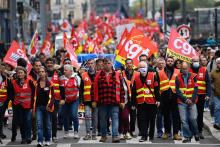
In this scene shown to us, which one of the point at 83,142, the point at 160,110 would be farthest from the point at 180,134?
the point at 83,142

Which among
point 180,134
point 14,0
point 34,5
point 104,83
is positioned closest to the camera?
point 104,83

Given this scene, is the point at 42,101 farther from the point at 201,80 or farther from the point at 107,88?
the point at 201,80

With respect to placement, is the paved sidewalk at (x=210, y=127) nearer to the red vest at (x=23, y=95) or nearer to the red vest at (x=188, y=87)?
the red vest at (x=188, y=87)

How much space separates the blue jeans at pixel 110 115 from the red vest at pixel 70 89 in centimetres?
70

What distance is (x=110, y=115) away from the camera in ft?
58.5

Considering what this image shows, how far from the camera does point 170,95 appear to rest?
18.0m

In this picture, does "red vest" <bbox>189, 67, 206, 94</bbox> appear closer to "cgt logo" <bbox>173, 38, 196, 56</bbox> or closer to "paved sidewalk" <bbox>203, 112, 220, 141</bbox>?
"paved sidewalk" <bbox>203, 112, 220, 141</bbox>

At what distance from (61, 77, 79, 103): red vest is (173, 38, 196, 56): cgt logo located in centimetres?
299

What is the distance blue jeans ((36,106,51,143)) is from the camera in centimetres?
1700

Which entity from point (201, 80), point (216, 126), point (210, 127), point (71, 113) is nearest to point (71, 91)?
point (71, 113)

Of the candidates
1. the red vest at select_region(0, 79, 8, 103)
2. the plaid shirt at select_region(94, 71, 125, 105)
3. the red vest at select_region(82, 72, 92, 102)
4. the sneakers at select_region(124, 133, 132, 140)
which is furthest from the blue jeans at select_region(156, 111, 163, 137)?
the red vest at select_region(0, 79, 8, 103)

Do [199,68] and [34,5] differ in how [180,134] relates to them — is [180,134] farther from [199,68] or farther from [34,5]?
[34,5]

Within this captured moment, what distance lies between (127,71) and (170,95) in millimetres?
1165

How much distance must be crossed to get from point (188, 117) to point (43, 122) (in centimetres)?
289
